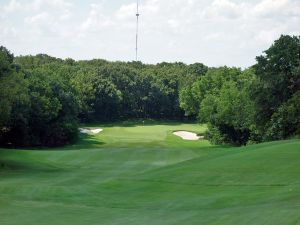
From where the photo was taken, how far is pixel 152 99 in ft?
415

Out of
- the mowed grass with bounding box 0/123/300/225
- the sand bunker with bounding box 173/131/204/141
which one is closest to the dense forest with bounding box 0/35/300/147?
the sand bunker with bounding box 173/131/204/141

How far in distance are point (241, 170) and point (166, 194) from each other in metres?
5.23

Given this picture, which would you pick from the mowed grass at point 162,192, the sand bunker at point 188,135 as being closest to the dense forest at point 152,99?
the sand bunker at point 188,135

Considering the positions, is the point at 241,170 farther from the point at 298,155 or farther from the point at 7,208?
the point at 7,208

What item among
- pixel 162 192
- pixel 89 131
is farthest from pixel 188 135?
pixel 162 192

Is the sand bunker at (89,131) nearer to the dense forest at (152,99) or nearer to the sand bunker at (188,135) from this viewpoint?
the dense forest at (152,99)

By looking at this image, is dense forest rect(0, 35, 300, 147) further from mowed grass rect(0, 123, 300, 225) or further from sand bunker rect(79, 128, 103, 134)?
mowed grass rect(0, 123, 300, 225)

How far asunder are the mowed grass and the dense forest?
8372 millimetres

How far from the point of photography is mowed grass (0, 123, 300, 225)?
48.5 feet

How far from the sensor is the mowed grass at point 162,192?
1480 cm

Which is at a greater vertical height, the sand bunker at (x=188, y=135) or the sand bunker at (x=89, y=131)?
the sand bunker at (x=89, y=131)

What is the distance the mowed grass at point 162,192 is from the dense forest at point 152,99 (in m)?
8.37

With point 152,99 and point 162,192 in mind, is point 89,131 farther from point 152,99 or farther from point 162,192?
point 162,192

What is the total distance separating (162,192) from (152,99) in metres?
105
